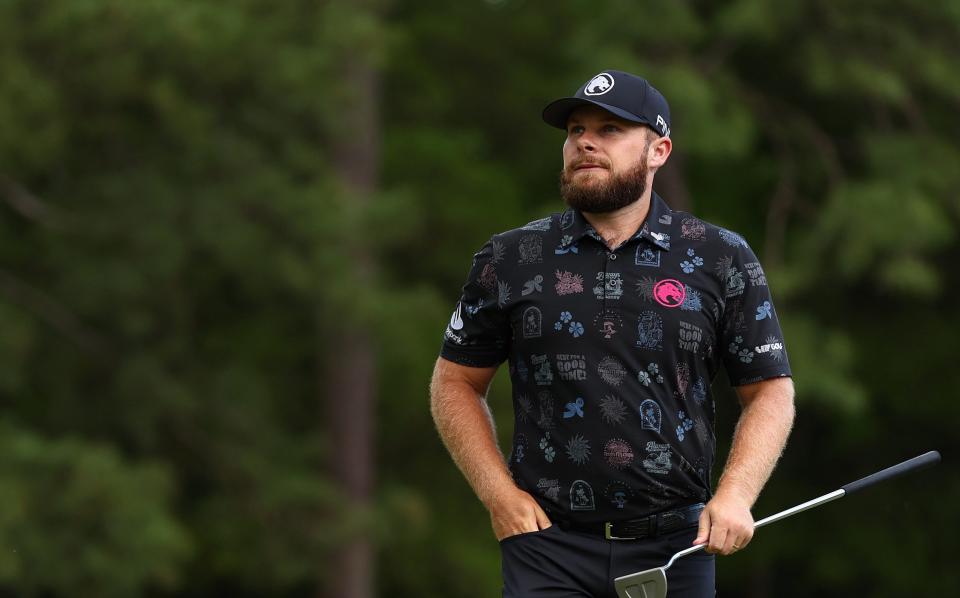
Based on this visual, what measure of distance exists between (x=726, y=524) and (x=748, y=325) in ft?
1.49

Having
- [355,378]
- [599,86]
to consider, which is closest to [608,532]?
[599,86]

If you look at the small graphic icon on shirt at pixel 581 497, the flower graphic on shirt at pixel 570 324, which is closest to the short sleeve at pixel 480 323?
the flower graphic on shirt at pixel 570 324

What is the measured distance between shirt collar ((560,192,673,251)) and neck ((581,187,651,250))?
0.05ft

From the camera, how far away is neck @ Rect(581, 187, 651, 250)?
11.9ft

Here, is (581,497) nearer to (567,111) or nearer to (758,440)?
(758,440)

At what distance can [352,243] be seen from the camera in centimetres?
1454

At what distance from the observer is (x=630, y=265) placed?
11.7 ft

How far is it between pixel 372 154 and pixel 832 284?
472 cm

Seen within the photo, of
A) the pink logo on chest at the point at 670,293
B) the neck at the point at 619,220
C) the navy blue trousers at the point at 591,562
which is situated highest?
the neck at the point at 619,220

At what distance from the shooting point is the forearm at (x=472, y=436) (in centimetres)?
363

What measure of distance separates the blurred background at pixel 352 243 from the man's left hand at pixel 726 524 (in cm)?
985

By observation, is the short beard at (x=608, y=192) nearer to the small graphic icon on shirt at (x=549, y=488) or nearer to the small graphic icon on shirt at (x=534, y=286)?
the small graphic icon on shirt at (x=534, y=286)

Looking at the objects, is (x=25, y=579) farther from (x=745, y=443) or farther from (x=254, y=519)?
(x=745, y=443)

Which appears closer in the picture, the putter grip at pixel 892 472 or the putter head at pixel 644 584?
the putter head at pixel 644 584
